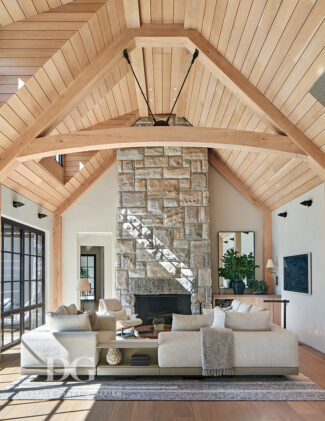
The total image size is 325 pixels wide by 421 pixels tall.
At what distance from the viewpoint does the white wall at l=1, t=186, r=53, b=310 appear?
7.27m

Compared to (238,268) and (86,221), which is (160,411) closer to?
(238,268)

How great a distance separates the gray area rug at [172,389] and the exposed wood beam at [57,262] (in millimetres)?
4606

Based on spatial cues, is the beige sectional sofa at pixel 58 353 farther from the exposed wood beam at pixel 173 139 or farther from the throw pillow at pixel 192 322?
the exposed wood beam at pixel 173 139

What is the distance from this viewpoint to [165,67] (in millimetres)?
7688

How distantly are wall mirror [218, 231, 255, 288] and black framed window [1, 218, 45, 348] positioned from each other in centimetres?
376

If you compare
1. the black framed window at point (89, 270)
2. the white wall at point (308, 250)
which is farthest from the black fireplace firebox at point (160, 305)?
the black framed window at point (89, 270)

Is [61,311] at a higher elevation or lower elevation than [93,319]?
higher

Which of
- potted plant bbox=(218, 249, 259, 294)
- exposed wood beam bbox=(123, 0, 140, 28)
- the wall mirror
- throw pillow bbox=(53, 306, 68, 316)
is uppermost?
exposed wood beam bbox=(123, 0, 140, 28)

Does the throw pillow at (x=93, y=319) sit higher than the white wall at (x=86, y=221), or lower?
lower

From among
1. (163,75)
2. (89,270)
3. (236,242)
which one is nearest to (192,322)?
(163,75)

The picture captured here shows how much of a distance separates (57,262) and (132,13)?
5.97 metres

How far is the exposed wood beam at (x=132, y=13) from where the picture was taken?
5.72m

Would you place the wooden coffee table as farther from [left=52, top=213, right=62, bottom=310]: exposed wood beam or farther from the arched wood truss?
[left=52, top=213, right=62, bottom=310]: exposed wood beam

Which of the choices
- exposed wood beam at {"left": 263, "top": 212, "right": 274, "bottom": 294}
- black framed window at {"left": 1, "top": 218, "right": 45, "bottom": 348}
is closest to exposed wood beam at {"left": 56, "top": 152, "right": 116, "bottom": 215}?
black framed window at {"left": 1, "top": 218, "right": 45, "bottom": 348}
